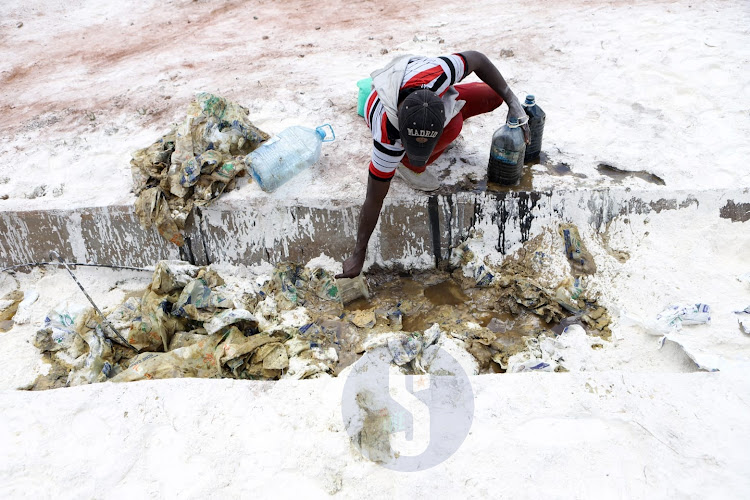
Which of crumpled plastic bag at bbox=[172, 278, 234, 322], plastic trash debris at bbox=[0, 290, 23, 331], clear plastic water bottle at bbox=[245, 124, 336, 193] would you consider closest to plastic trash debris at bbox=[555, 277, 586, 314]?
clear plastic water bottle at bbox=[245, 124, 336, 193]

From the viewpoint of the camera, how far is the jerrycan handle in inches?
129

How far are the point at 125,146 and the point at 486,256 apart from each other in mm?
2846

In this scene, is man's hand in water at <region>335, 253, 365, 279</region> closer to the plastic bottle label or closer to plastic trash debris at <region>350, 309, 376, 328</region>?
plastic trash debris at <region>350, 309, 376, 328</region>

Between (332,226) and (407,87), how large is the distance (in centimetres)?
106

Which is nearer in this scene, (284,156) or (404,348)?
(404,348)

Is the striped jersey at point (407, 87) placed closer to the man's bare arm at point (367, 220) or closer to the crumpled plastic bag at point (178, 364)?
the man's bare arm at point (367, 220)

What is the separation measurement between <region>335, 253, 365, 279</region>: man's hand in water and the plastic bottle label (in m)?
1.00

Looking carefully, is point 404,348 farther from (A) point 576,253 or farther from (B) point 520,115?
(B) point 520,115

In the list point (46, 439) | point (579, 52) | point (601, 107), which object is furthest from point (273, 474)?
point (579, 52)

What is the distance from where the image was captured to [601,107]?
3605mm

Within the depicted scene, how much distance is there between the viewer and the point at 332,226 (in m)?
3.08

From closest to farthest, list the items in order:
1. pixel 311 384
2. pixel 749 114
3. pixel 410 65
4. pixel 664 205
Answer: pixel 311 384
pixel 410 65
pixel 664 205
pixel 749 114

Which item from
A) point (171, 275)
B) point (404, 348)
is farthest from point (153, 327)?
point (404, 348)

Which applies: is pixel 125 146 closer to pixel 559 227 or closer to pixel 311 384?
pixel 311 384
